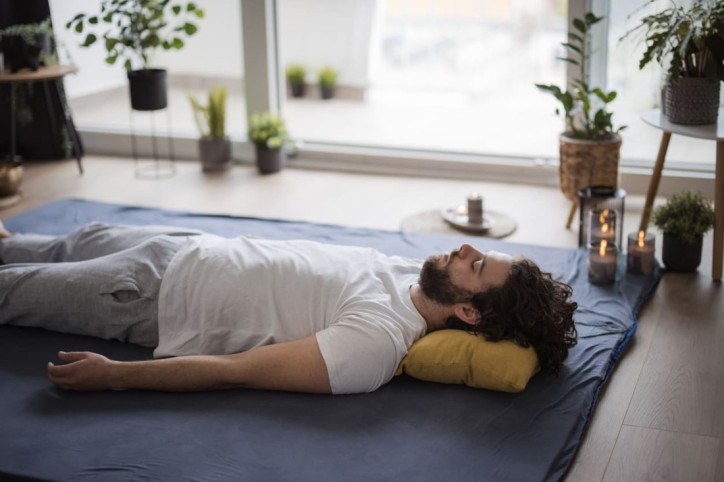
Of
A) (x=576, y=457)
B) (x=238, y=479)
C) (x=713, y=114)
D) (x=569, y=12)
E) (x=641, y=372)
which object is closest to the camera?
(x=238, y=479)

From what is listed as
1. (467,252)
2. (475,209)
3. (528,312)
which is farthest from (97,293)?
(475,209)

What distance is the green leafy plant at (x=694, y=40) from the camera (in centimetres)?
300

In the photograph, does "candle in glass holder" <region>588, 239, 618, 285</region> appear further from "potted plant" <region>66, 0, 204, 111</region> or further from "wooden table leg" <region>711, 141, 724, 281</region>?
"potted plant" <region>66, 0, 204, 111</region>

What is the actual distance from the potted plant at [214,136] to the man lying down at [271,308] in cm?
206

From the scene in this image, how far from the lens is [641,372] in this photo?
252 centimetres

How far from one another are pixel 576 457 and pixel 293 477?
2.28 ft

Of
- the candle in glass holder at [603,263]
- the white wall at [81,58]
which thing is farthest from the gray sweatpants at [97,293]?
the white wall at [81,58]

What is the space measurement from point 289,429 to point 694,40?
6.40 ft

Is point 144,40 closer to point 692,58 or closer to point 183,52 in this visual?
point 183,52

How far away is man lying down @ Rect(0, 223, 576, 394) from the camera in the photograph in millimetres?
2236

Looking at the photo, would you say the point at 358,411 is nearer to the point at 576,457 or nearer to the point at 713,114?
the point at 576,457

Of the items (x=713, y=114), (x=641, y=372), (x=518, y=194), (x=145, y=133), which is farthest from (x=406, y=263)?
(x=145, y=133)

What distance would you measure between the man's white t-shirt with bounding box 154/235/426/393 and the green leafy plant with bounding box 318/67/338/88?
3019 millimetres

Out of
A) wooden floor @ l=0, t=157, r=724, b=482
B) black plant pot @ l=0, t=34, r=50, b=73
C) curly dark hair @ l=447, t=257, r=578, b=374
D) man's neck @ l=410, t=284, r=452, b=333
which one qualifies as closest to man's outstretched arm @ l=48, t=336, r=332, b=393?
man's neck @ l=410, t=284, r=452, b=333
